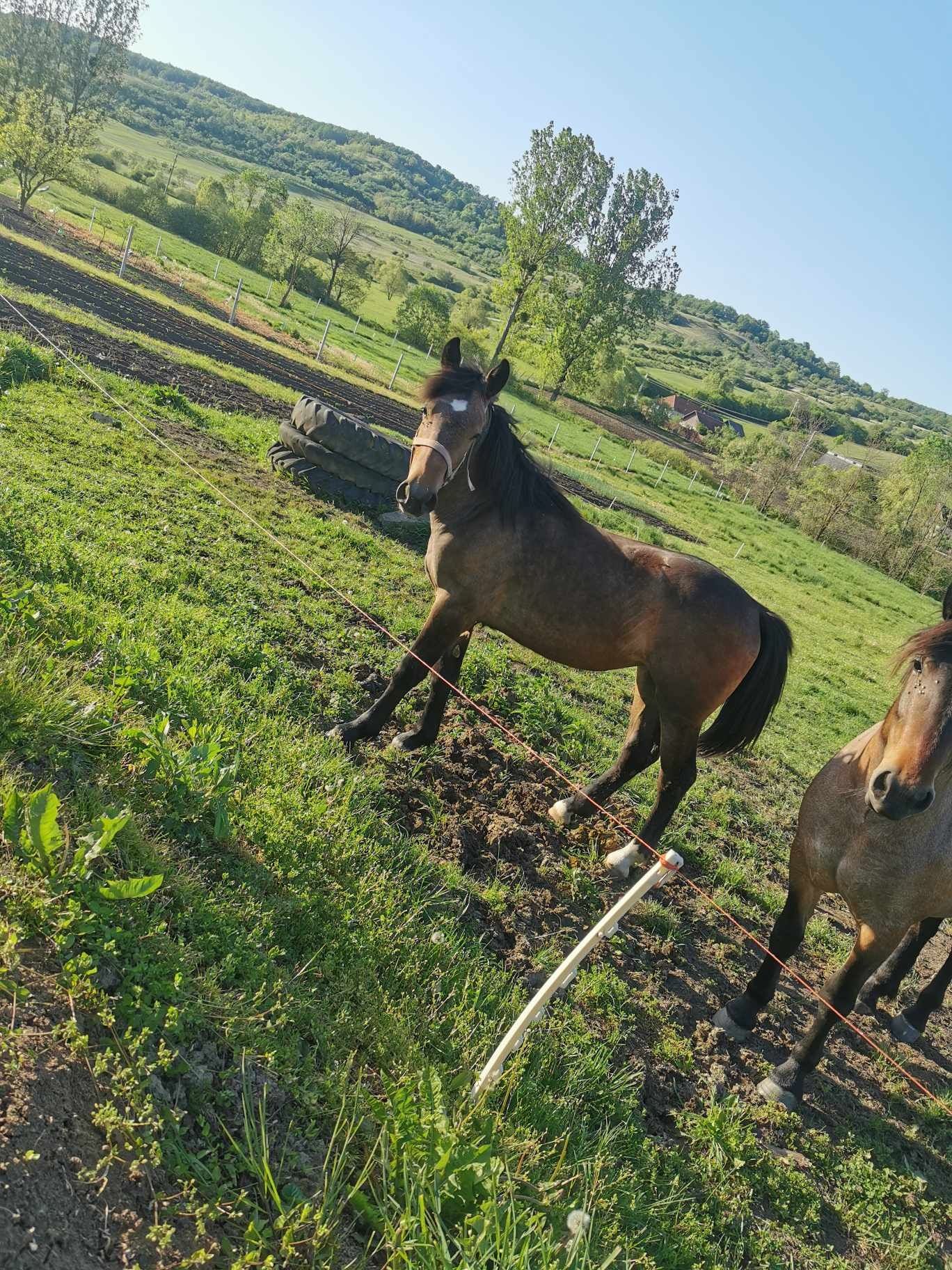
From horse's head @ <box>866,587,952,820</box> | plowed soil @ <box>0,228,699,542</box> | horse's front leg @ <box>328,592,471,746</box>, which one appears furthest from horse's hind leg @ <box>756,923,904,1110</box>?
plowed soil @ <box>0,228,699,542</box>

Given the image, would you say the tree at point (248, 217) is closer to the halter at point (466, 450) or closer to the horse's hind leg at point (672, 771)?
the halter at point (466, 450)

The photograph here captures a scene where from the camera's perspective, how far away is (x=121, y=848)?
2.93 m

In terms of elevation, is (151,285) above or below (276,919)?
above

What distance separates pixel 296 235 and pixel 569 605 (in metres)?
47.1

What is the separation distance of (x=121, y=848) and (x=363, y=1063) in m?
1.24

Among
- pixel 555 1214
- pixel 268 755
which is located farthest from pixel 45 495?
pixel 555 1214

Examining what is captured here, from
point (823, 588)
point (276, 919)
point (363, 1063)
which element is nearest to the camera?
point (363, 1063)

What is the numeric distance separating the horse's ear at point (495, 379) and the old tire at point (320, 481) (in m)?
5.59

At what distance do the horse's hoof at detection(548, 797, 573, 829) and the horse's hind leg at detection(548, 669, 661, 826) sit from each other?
0.04 ft

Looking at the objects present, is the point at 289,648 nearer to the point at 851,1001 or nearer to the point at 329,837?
the point at 329,837

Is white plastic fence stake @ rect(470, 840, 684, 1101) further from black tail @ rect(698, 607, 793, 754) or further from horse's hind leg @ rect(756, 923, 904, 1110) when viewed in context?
black tail @ rect(698, 607, 793, 754)

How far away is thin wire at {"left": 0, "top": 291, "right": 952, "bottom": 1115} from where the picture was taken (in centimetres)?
416

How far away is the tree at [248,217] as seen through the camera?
47.0 m

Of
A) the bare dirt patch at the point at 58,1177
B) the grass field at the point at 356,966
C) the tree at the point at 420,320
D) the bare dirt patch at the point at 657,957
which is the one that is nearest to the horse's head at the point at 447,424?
the grass field at the point at 356,966
